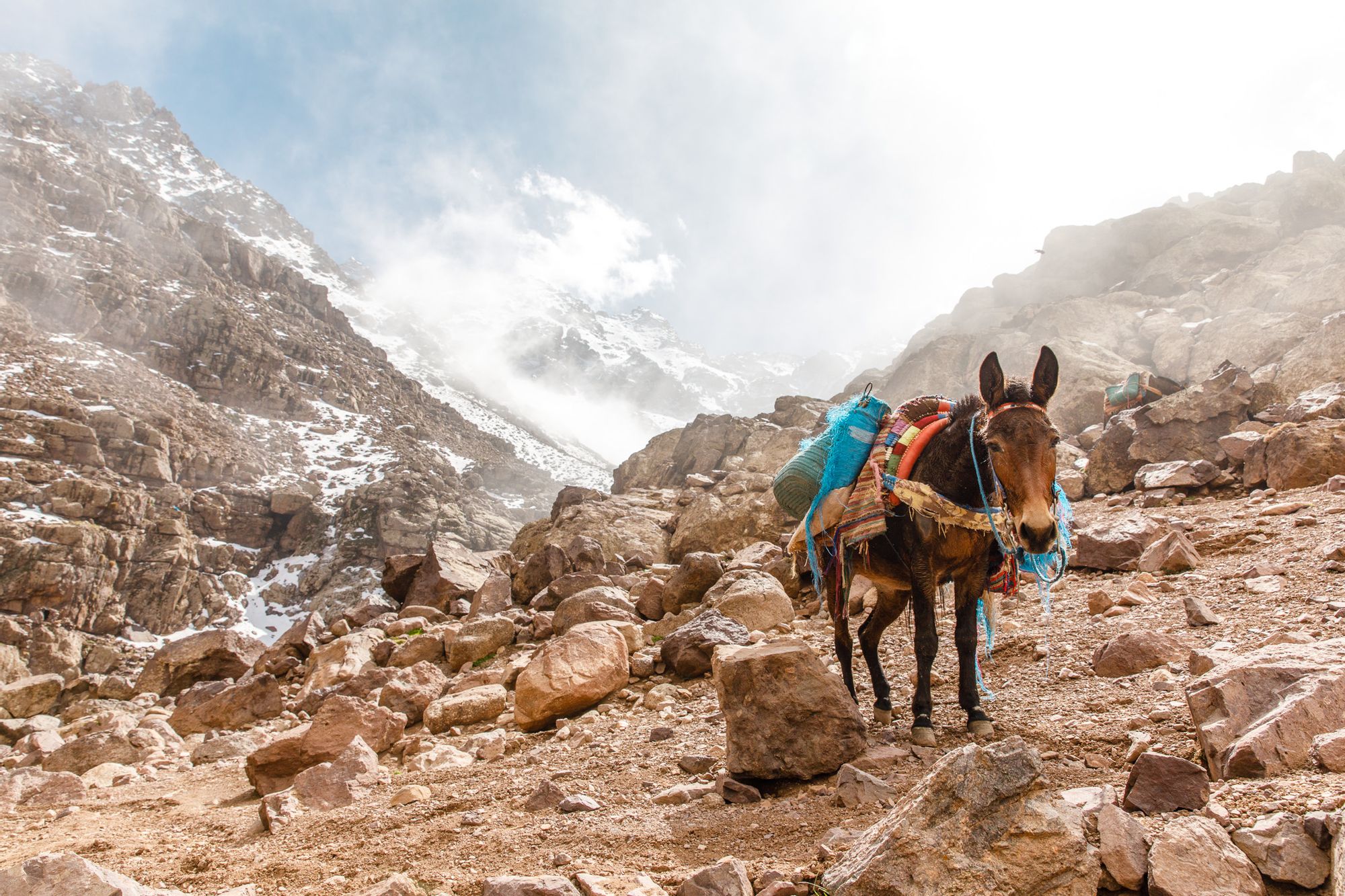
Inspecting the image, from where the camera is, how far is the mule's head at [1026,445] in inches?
144

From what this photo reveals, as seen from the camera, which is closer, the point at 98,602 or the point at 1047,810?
the point at 1047,810

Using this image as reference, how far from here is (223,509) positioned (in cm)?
7094

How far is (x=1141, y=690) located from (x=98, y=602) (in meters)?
68.4

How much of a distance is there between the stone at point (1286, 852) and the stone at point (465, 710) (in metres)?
6.06

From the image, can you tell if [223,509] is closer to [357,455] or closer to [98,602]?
[98,602]

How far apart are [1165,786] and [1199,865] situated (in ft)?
1.88

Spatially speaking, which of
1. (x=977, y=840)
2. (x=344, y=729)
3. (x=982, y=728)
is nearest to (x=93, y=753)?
(x=344, y=729)

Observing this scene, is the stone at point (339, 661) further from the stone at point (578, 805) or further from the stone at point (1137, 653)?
the stone at point (1137, 653)

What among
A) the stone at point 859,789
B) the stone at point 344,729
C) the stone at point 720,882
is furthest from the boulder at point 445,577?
the stone at point 720,882

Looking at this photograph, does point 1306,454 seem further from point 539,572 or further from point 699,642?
point 539,572

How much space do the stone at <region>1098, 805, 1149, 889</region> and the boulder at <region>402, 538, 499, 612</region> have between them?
11.7 meters

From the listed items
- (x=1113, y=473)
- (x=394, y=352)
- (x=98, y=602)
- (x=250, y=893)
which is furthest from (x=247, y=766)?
(x=394, y=352)

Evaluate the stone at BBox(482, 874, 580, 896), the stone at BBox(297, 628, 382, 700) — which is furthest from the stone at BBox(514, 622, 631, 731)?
the stone at BBox(297, 628, 382, 700)

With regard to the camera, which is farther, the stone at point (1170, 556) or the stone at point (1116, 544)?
the stone at point (1116, 544)
